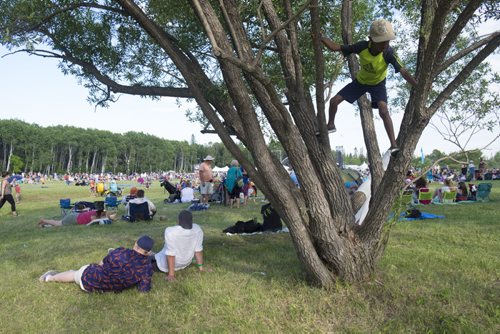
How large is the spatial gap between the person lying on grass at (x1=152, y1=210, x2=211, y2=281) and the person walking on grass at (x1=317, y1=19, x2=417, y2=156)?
2.57 m

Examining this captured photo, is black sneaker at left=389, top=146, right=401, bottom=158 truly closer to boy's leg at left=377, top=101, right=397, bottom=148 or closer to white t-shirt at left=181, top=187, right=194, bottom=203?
boy's leg at left=377, top=101, right=397, bottom=148

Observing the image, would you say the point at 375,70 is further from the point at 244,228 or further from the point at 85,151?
the point at 85,151

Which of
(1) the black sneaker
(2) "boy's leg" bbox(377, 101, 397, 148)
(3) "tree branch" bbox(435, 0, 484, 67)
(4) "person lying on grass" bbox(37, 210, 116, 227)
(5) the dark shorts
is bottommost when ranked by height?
(4) "person lying on grass" bbox(37, 210, 116, 227)

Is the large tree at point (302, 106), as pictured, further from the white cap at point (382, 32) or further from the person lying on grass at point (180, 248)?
the person lying on grass at point (180, 248)

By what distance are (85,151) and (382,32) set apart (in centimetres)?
11096

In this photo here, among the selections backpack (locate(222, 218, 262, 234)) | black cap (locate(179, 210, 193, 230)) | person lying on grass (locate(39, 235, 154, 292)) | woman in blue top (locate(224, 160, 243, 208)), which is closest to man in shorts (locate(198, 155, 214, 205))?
woman in blue top (locate(224, 160, 243, 208))

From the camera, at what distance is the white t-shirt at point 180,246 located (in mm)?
5906

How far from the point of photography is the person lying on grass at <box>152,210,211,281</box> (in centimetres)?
588

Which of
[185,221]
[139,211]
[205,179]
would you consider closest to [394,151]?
[185,221]

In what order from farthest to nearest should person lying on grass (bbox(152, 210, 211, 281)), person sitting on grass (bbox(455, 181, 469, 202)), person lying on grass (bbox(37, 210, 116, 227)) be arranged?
1. person sitting on grass (bbox(455, 181, 469, 202))
2. person lying on grass (bbox(37, 210, 116, 227))
3. person lying on grass (bbox(152, 210, 211, 281))

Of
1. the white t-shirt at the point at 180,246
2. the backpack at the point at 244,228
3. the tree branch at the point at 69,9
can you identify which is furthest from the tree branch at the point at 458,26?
the backpack at the point at 244,228

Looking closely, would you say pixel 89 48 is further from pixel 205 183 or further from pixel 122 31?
pixel 205 183

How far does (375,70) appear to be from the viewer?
4836 millimetres

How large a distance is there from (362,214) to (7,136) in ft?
325
